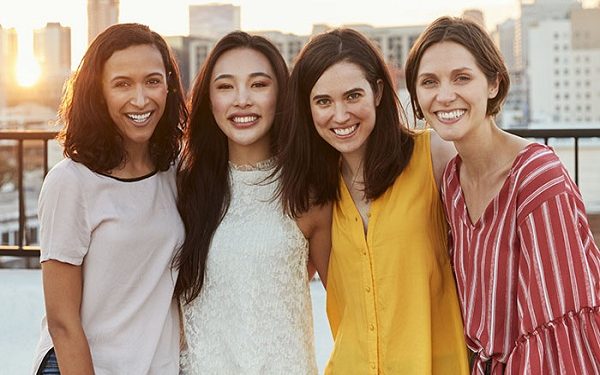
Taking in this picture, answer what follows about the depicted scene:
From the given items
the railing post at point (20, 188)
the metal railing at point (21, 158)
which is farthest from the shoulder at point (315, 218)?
the railing post at point (20, 188)

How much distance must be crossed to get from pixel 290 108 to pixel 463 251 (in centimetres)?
59

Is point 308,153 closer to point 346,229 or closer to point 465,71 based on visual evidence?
point 346,229

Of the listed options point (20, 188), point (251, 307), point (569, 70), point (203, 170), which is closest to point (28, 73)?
point (569, 70)

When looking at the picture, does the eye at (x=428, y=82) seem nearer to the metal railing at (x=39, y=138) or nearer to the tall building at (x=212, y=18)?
the metal railing at (x=39, y=138)

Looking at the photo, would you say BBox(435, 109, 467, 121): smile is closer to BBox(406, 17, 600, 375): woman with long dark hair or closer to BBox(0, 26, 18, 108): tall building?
BBox(406, 17, 600, 375): woman with long dark hair

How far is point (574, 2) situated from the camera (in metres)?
132

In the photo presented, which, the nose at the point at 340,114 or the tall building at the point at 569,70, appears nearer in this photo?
the nose at the point at 340,114

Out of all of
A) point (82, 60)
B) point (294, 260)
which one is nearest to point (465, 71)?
point (294, 260)

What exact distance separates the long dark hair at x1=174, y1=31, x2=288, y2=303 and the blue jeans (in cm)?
36

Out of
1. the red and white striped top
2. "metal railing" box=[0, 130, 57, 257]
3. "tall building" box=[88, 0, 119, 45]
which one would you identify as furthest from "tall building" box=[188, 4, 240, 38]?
the red and white striped top

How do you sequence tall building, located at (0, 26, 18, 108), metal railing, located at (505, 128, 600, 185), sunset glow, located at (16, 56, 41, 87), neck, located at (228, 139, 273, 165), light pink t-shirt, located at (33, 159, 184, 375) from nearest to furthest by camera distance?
light pink t-shirt, located at (33, 159, 184, 375), neck, located at (228, 139, 273, 165), metal railing, located at (505, 128, 600, 185), tall building, located at (0, 26, 18, 108), sunset glow, located at (16, 56, 41, 87)

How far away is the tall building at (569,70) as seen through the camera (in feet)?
384

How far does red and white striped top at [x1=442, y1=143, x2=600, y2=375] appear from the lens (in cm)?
175

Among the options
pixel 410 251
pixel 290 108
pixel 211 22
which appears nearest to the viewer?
pixel 410 251
